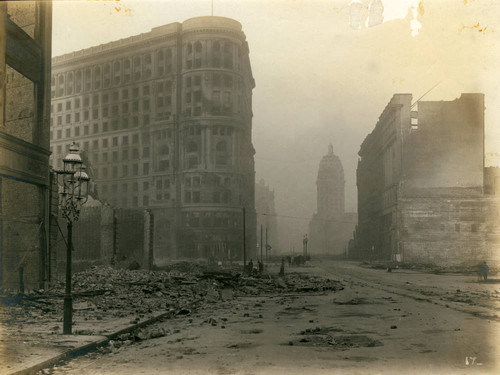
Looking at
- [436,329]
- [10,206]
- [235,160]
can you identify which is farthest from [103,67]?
[436,329]

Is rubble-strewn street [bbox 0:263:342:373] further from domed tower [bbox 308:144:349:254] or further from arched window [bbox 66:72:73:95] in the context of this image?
domed tower [bbox 308:144:349:254]

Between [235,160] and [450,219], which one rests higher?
[235,160]

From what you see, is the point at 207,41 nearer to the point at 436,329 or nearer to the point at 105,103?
the point at 105,103

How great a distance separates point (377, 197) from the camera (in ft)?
308

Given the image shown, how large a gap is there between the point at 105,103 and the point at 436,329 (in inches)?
3330

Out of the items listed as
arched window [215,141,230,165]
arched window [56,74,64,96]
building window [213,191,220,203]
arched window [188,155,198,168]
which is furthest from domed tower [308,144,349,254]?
arched window [56,74,64,96]

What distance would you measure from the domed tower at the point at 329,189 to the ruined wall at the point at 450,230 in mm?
117319

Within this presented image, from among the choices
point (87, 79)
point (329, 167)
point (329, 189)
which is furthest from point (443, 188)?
point (329, 167)

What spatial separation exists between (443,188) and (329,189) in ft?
393

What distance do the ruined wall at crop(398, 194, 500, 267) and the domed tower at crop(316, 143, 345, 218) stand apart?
385 ft

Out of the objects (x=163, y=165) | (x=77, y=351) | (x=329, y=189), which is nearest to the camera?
(x=77, y=351)

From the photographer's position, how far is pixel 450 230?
67.1 m

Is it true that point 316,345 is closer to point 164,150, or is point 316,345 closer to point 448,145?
point 448,145

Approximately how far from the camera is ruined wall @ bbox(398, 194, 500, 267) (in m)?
66.3
